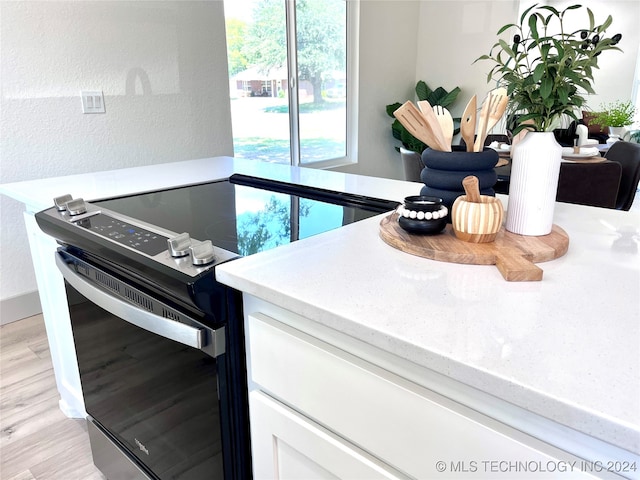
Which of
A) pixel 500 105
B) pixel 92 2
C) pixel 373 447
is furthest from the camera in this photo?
pixel 92 2

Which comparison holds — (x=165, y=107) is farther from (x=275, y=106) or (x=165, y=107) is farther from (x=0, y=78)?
(x=275, y=106)

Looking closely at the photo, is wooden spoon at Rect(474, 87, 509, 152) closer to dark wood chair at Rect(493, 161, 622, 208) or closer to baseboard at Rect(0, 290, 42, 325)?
dark wood chair at Rect(493, 161, 622, 208)

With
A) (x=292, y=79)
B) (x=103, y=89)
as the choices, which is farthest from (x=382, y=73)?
(x=103, y=89)

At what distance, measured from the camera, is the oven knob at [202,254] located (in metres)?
0.90

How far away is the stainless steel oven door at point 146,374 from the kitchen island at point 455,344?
133mm

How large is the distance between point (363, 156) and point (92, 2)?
9.57 ft

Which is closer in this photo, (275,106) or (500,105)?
(500,105)

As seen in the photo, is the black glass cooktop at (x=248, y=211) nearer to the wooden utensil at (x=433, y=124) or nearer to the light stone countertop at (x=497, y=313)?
the light stone countertop at (x=497, y=313)

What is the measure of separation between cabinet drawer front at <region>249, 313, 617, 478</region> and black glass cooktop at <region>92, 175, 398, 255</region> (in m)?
0.25

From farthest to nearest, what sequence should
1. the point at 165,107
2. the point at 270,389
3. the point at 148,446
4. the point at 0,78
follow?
1. the point at 165,107
2. the point at 0,78
3. the point at 148,446
4. the point at 270,389

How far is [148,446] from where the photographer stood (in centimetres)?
123

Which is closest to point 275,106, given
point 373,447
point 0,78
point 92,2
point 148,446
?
point 92,2

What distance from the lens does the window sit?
3832 mm

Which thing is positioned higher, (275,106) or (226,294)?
(275,106)
